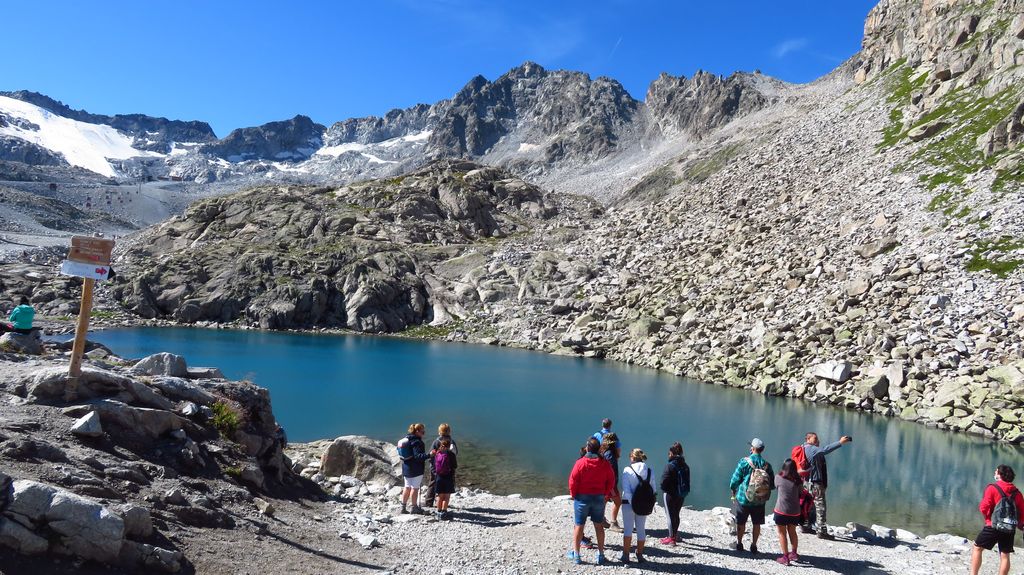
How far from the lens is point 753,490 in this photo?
12.7 m

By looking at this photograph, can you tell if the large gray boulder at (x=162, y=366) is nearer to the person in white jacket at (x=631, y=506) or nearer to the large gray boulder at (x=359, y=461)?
the large gray boulder at (x=359, y=461)

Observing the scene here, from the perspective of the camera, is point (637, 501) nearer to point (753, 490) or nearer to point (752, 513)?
point (753, 490)

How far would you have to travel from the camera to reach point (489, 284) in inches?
3413

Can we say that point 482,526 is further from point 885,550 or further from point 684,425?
point 684,425

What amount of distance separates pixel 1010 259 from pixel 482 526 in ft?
157

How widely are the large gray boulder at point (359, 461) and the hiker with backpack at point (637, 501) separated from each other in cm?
749

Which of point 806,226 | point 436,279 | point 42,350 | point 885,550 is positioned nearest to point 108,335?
point 436,279

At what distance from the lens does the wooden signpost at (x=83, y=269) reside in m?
12.9

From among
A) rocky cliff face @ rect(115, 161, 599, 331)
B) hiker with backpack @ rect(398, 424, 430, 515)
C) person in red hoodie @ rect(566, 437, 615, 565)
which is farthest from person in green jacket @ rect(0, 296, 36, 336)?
rocky cliff face @ rect(115, 161, 599, 331)

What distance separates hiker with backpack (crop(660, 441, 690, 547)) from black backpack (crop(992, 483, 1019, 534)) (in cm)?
553

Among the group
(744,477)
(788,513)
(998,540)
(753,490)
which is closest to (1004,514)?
(998,540)

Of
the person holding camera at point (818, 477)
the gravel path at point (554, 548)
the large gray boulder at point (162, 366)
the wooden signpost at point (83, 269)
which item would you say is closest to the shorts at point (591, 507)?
the gravel path at point (554, 548)

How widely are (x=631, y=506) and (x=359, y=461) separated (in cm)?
883

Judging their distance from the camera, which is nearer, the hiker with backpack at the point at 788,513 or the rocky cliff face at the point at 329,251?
the hiker with backpack at the point at 788,513
